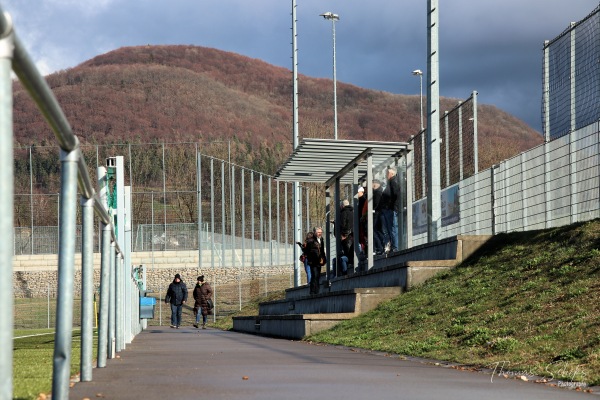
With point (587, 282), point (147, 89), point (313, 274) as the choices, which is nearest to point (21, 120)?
point (147, 89)

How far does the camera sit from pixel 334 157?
71.4ft

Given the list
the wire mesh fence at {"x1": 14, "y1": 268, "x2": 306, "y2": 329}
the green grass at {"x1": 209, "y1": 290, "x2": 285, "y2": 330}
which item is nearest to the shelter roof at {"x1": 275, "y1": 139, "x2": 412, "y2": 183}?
the green grass at {"x1": 209, "y1": 290, "x2": 285, "y2": 330}

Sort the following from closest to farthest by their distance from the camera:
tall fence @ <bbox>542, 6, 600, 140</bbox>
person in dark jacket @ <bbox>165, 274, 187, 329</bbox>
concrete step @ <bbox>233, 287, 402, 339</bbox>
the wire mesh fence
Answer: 1. tall fence @ <bbox>542, 6, 600, 140</bbox>
2. concrete step @ <bbox>233, 287, 402, 339</bbox>
3. person in dark jacket @ <bbox>165, 274, 187, 329</bbox>
4. the wire mesh fence

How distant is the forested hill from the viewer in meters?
148

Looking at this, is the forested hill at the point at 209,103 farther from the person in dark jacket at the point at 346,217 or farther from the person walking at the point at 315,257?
the person walking at the point at 315,257

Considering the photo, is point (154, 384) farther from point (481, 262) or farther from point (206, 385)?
point (481, 262)

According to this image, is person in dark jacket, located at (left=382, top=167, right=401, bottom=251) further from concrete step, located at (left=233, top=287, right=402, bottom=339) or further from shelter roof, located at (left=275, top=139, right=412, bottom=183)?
concrete step, located at (left=233, top=287, right=402, bottom=339)

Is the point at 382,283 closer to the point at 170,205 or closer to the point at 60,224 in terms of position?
the point at 60,224

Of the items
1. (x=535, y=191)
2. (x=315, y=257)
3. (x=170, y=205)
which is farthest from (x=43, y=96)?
(x=170, y=205)

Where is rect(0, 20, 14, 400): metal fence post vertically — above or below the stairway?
above

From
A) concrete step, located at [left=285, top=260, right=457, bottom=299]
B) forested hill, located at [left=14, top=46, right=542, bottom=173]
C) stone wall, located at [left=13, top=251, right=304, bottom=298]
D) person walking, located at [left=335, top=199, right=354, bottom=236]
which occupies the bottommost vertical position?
stone wall, located at [left=13, top=251, right=304, bottom=298]

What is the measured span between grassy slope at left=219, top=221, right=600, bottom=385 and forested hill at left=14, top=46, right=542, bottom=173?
11088 cm

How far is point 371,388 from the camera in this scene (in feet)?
22.3

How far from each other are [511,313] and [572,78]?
382 centimetres
